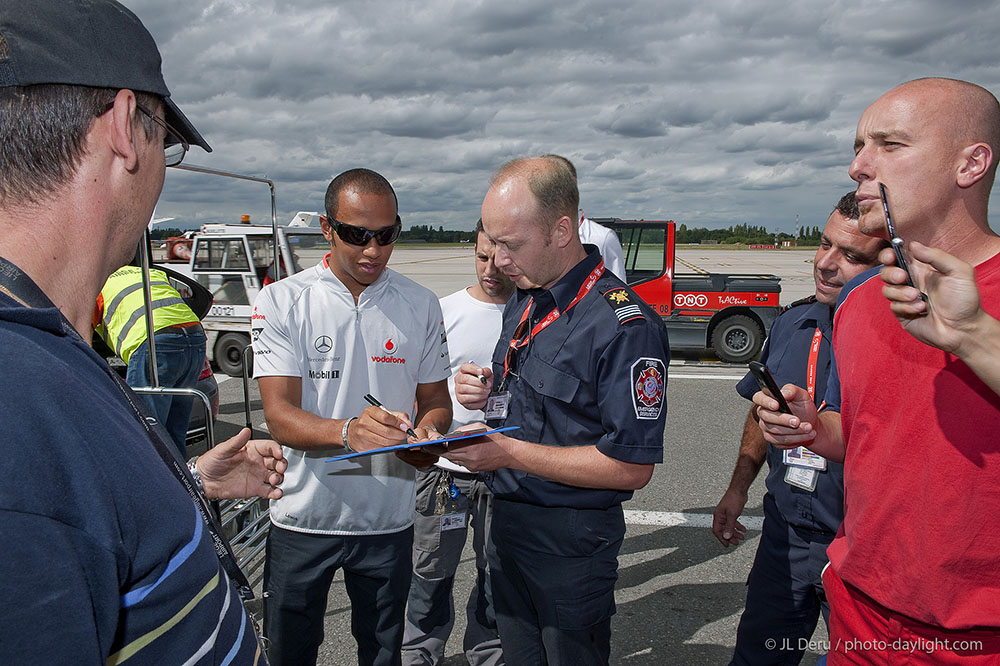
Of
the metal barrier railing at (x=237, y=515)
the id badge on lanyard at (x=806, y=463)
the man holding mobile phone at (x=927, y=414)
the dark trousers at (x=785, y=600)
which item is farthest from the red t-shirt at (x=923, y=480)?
the metal barrier railing at (x=237, y=515)

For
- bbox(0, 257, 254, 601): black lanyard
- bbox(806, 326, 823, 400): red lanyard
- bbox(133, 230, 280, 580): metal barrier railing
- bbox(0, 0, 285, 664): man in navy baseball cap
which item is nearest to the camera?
bbox(0, 0, 285, 664): man in navy baseball cap

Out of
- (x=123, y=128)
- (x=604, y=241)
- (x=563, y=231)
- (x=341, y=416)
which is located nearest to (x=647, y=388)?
(x=563, y=231)

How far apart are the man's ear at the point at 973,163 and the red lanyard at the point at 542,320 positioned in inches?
45.2

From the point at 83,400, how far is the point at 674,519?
4622 mm

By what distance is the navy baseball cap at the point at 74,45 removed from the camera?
833mm

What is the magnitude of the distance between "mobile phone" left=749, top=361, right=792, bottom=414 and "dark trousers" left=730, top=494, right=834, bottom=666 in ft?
2.76

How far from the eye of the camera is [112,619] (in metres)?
0.70

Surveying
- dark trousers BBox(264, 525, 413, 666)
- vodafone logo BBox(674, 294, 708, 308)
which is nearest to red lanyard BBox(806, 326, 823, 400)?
dark trousers BBox(264, 525, 413, 666)

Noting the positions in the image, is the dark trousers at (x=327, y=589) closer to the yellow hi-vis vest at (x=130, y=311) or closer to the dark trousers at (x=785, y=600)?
the dark trousers at (x=785, y=600)

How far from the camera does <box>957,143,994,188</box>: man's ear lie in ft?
4.97

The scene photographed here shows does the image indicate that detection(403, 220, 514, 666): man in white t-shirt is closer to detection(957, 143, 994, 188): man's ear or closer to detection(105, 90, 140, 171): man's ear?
detection(957, 143, 994, 188): man's ear

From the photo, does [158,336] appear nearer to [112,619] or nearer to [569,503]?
[569,503]

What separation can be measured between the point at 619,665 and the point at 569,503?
4.73ft

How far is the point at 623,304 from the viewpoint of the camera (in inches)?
86.9
